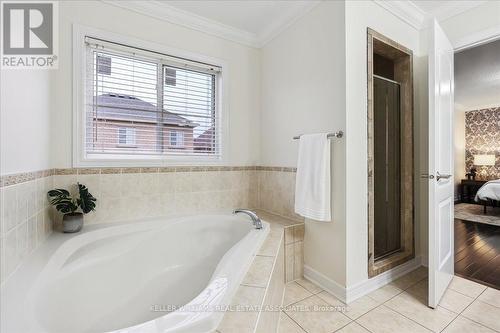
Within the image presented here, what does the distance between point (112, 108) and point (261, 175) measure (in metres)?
1.51

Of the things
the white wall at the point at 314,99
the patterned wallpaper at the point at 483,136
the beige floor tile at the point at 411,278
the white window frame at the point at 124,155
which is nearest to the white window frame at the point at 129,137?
the white window frame at the point at 124,155

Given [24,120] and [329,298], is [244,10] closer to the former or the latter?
[24,120]

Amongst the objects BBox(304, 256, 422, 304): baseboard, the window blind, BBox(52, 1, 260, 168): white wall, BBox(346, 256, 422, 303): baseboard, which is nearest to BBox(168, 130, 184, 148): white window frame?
the window blind

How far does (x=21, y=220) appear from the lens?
3.67ft

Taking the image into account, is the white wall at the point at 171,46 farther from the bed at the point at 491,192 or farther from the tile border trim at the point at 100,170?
the bed at the point at 491,192

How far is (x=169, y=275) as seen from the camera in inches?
67.5

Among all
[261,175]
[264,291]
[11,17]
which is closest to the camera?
[264,291]

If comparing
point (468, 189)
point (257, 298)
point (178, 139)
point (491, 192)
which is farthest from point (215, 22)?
point (468, 189)

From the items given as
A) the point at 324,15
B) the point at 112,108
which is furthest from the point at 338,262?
the point at 112,108

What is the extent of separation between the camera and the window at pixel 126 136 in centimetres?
195

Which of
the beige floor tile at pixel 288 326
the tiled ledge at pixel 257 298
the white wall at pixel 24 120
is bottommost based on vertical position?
the beige floor tile at pixel 288 326

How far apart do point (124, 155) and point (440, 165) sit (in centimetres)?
240

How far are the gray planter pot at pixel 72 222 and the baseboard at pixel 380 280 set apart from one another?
1.90 meters

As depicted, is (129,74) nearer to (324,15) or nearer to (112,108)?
(112,108)
